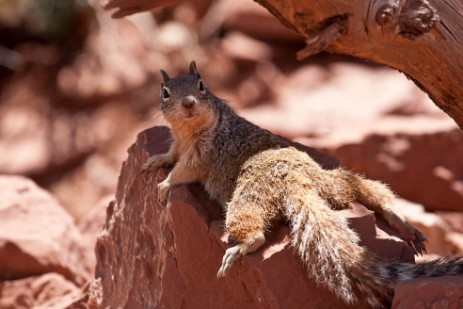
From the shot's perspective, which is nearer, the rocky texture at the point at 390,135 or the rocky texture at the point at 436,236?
the rocky texture at the point at 436,236

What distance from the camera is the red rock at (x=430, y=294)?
410 cm

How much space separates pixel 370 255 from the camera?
4570 millimetres

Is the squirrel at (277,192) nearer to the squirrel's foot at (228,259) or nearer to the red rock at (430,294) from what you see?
the squirrel's foot at (228,259)

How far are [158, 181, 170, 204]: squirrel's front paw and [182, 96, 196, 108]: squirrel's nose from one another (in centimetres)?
59

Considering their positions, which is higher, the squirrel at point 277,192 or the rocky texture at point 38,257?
the squirrel at point 277,192

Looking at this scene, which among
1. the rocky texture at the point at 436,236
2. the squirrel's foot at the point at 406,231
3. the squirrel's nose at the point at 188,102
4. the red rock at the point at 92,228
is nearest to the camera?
the squirrel's foot at the point at 406,231

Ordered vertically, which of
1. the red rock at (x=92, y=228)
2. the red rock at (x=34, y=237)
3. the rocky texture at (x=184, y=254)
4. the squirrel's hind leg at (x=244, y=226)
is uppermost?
the squirrel's hind leg at (x=244, y=226)

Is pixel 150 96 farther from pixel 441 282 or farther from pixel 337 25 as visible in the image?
pixel 441 282

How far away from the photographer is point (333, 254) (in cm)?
449

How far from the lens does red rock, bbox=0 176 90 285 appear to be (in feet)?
23.3

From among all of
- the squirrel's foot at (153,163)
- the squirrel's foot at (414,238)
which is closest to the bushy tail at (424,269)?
the squirrel's foot at (414,238)

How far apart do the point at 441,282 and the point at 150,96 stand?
379 inches

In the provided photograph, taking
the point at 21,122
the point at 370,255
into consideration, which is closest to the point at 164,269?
the point at 370,255

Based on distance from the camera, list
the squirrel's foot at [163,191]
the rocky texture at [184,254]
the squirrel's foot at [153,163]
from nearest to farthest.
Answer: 1. the rocky texture at [184,254]
2. the squirrel's foot at [163,191]
3. the squirrel's foot at [153,163]
